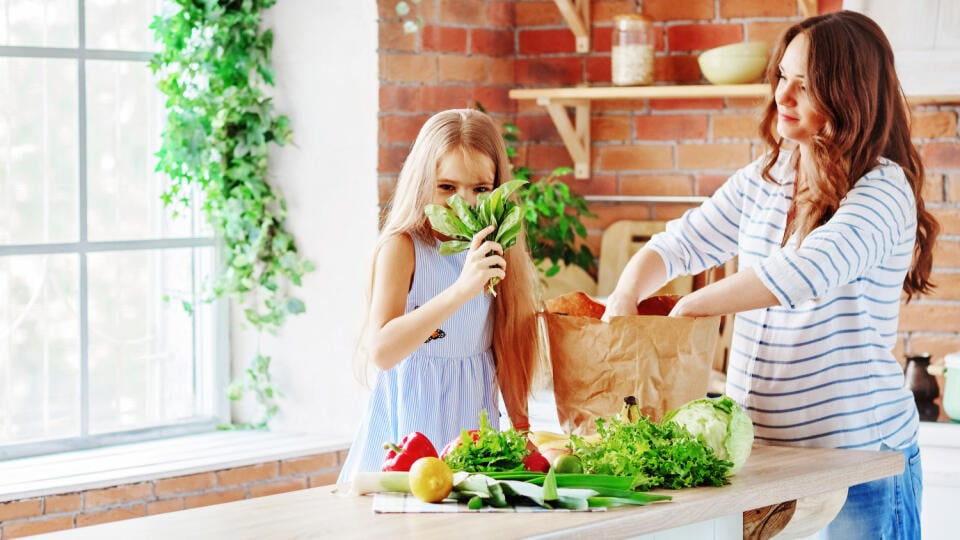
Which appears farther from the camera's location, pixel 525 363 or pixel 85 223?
pixel 85 223

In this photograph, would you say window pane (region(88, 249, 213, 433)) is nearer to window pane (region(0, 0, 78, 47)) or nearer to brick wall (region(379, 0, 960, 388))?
window pane (region(0, 0, 78, 47))

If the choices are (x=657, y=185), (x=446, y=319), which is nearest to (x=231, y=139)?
(x=657, y=185)

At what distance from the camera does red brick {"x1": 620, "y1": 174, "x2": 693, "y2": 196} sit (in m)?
3.63

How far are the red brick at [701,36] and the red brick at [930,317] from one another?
90cm

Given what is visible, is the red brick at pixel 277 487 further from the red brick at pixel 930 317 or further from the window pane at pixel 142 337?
the red brick at pixel 930 317

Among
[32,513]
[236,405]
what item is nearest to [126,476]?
[32,513]

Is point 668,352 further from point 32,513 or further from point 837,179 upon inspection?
point 32,513

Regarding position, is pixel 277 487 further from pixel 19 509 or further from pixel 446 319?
pixel 446 319

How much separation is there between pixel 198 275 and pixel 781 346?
2.02 metres

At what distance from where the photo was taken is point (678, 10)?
3.59 metres

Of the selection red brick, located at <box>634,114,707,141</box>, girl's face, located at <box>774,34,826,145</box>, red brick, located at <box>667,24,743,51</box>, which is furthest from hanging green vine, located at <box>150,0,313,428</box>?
girl's face, located at <box>774,34,826,145</box>

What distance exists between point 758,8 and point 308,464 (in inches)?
70.8

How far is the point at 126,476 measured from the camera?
3.14m

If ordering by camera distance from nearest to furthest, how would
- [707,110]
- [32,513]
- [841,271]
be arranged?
1. [841,271]
2. [32,513]
3. [707,110]
